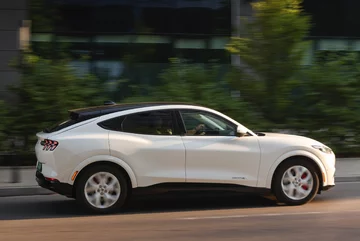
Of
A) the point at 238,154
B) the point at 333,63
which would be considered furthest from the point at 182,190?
the point at 333,63

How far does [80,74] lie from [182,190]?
625cm

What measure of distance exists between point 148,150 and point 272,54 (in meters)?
6.43

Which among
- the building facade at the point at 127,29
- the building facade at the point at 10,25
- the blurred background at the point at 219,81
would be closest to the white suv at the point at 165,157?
the blurred background at the point at 219,81

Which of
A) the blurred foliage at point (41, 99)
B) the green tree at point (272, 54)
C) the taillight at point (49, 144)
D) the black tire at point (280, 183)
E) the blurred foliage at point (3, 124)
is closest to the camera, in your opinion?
the taillight at point (49, 144)

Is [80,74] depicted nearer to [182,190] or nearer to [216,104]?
[216,104]

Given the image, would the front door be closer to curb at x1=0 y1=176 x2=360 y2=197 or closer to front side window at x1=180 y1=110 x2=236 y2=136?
front side window at x1=180 y1=110 x2=236 y2=136

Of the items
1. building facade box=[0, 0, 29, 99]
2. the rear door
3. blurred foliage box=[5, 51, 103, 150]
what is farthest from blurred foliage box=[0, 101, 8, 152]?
building facade box=[0, 0, 29, 99]

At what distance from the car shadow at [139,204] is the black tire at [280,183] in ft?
0.95

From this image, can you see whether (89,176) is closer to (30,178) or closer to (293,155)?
(293,155)

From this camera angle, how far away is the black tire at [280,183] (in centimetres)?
832

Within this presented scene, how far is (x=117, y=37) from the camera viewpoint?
1814 cm

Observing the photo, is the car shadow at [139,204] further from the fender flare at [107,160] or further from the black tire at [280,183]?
the fender flare at [107,160]

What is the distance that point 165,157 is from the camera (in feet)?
26.1

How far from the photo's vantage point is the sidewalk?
9.70 meters
